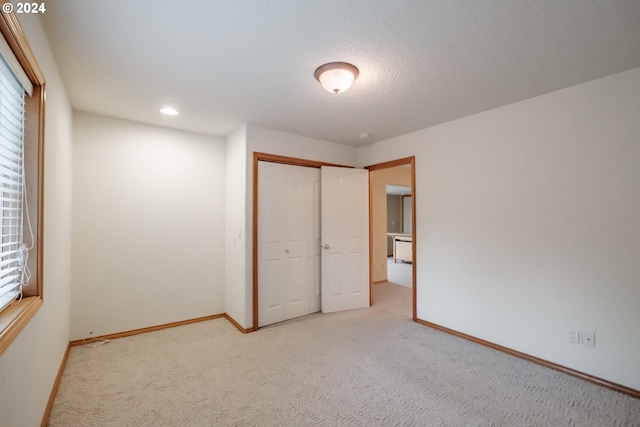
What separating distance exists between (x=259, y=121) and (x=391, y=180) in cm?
373

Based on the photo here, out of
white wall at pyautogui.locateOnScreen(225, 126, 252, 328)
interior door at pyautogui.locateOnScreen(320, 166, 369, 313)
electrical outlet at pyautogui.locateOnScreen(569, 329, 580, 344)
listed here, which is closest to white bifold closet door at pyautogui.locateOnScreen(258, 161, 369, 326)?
interior door at pyautogui.locateOnScreen(320, 166, 369, 313)

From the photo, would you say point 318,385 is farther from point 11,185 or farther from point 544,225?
point 544,225

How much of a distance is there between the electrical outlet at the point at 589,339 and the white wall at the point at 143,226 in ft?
12.4

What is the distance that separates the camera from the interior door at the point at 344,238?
395cm

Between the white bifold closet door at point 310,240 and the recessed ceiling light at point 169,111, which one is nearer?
the recessed ceiling light at point 169,111

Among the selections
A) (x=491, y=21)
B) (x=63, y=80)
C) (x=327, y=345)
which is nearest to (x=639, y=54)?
(x=491, y=21)

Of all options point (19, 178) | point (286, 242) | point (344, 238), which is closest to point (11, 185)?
point (19, 178)

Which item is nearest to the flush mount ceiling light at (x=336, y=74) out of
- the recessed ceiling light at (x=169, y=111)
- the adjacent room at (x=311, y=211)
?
the adjacent room at (x=311, y=211)

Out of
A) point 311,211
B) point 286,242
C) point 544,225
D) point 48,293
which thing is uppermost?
point 311,211

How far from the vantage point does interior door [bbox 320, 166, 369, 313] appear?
395 centimetres

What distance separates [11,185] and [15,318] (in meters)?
0.69

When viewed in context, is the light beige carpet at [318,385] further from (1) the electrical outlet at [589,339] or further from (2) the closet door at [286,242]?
(2) the closet door at [286,242]

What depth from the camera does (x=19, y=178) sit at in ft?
5.10

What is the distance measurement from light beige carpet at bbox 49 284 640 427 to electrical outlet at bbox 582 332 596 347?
0.30 meters
